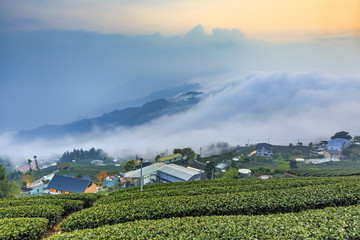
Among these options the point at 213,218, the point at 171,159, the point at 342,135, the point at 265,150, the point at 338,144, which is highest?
the point at 213,218

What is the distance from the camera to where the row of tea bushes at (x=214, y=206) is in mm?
6184

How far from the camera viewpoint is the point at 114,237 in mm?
4660

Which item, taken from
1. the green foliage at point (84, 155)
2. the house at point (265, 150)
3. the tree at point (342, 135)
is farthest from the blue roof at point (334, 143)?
the green foliage at point (84, 155)

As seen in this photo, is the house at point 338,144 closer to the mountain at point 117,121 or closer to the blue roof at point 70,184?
the blue roof at point 70,184

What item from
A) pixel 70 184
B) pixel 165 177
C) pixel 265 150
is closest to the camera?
pixel 70 184

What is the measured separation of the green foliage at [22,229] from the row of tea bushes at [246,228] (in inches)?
56.1

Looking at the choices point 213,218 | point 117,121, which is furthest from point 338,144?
point 117,121

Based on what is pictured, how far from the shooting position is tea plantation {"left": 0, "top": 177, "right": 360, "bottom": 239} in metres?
4.53

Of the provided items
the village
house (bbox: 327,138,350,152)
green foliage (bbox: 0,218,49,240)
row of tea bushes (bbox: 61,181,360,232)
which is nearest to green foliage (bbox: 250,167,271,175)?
the village

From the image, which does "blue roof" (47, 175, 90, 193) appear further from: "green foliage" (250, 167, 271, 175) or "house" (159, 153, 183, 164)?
"green foliage" (250, 167, 271, 175)

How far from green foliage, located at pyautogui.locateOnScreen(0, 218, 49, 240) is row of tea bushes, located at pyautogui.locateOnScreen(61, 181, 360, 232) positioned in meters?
0.67

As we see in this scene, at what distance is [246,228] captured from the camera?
4.64 m

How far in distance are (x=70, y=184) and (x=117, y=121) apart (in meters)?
131

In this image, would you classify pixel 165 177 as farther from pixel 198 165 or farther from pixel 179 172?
pixel 198 165
